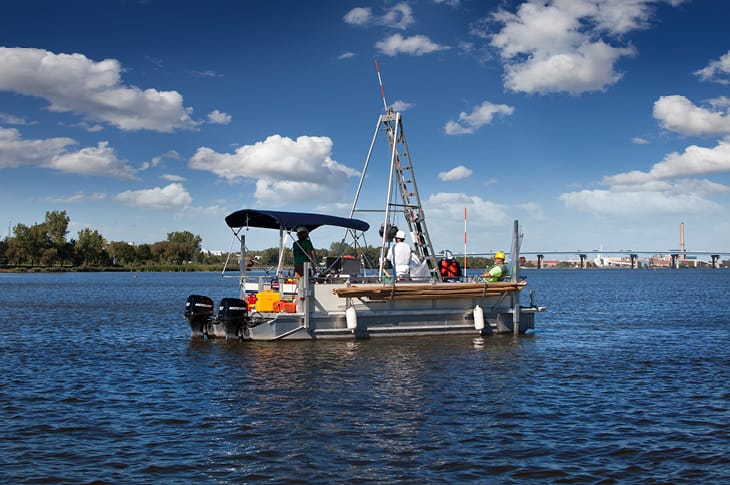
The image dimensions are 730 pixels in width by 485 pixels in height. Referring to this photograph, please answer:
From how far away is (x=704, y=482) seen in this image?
881cm

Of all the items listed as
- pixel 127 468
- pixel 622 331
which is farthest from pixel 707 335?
pixel 127 468

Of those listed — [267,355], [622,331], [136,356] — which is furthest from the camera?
[622,331]

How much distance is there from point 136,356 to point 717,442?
52.3 ft

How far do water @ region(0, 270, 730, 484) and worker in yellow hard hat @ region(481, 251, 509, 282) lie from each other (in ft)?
7.68

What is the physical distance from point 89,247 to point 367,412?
6677 inches

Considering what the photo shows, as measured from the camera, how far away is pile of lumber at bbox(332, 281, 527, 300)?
1988 cm

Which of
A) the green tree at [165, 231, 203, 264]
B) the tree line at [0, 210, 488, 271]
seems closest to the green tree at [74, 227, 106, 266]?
the tree line at [0, 210, 488, 271]

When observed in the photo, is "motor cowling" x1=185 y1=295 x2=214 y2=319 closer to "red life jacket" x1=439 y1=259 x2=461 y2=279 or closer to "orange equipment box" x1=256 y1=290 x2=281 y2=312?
"orange equipment box" x1=256 y1=290 x2=281 y2=312

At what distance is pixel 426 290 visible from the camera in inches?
805

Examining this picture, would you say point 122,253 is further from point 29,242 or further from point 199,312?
point 199,312

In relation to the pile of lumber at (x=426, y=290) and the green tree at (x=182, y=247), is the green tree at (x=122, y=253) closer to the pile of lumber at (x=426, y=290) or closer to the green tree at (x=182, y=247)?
the green tree at (x=182, y=247)

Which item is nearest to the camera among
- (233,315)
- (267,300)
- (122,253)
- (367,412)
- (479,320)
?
(367,412)

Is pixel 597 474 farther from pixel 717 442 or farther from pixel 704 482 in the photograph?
pixel 717 442

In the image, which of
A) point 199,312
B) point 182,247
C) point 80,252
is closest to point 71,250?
point 80,252
